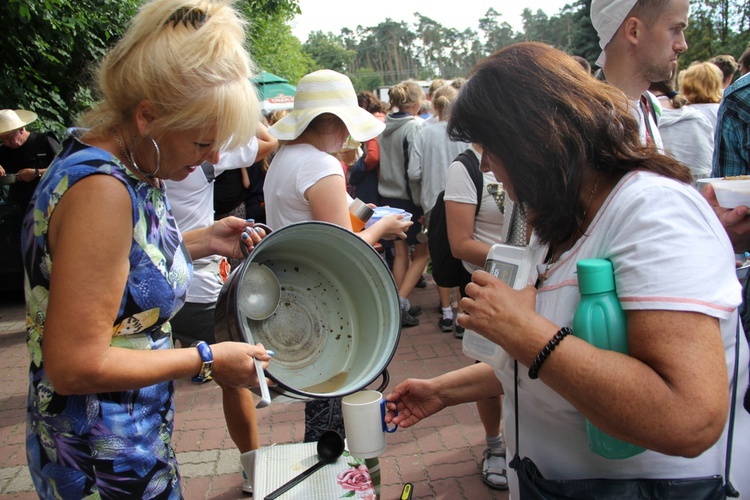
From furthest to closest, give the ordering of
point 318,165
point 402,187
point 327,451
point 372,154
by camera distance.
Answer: point 372,154 < point 402,187 < point 318,165 < point 327,451

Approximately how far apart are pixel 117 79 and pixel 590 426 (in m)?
1.24

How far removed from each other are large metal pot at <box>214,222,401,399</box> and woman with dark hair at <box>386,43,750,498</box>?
13.7 inches

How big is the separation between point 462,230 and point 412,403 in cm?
147

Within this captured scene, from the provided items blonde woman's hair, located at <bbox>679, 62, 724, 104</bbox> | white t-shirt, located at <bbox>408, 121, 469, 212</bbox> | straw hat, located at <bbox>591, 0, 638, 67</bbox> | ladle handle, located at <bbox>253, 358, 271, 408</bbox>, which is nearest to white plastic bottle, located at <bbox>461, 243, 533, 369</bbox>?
ladle handle, located at <bbox>253, 358, 271, 408</bbox>

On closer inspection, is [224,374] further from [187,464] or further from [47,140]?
[47,140]

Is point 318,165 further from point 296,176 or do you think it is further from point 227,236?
point 227,236

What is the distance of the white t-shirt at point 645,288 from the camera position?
1.07m

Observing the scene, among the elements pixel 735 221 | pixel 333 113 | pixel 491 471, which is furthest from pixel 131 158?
pixel 491 471

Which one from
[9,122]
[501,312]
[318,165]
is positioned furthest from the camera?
[9,122]

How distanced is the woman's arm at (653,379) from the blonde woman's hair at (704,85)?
4698 millimetres

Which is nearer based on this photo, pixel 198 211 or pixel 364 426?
pixel 364 426

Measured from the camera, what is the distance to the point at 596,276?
43.8 inches

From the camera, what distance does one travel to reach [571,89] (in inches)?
49.2

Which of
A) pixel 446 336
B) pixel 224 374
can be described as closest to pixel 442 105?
pixel 446 336
